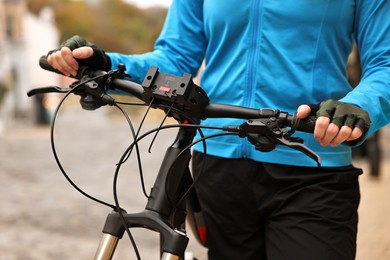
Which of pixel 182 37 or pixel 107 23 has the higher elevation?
pixel 107 23

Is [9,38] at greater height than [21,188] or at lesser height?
greater

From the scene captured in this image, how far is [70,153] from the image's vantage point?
9.70 metres

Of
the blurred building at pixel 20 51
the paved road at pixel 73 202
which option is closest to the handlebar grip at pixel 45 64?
the paved road at pixel 73 202

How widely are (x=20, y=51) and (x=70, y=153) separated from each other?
304 inches

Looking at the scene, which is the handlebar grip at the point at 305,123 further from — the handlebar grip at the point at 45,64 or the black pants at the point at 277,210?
the handlebar grip at the point at 45,64

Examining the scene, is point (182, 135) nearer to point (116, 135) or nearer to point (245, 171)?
point (245, 171)

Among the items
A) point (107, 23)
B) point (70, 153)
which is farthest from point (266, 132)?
point (107, 23)

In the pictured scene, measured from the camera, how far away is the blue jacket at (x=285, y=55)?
Result: 1647 mm

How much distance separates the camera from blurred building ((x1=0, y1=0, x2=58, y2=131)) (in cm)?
1548

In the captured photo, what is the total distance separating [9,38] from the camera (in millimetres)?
16516

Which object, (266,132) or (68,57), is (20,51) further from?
(266,132)

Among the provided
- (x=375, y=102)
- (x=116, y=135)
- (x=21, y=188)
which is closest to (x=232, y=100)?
(x=375, y=102)

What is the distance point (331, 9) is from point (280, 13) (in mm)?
144

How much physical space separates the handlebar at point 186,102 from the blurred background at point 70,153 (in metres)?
0.48
